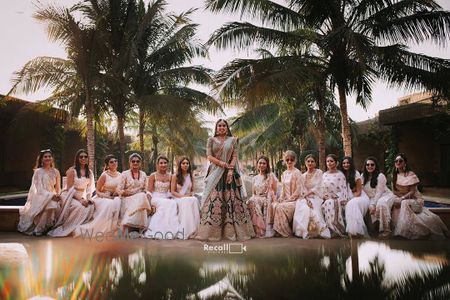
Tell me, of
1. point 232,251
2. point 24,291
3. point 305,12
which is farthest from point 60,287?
point 305,12

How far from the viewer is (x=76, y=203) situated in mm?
6117

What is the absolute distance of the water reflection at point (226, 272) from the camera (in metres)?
3.14

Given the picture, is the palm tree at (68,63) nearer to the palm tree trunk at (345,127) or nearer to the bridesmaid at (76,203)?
the bridesmaid at (76,203)

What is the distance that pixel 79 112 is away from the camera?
11.6m

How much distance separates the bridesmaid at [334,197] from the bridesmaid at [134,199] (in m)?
3.05

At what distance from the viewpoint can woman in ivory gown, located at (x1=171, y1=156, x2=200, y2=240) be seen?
5.77 metres

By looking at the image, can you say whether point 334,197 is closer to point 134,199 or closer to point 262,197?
point 262,197

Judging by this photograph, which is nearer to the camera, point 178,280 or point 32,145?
point 178,280

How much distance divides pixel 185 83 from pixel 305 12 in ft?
19.2

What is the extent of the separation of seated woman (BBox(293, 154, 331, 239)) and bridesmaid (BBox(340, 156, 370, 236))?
407 mm

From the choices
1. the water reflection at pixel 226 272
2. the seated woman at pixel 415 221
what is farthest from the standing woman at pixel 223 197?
the seated woman at pixel 415 221

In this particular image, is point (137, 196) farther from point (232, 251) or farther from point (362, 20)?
point (362, 20)

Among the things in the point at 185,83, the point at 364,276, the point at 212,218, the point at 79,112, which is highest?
the point at 185,83

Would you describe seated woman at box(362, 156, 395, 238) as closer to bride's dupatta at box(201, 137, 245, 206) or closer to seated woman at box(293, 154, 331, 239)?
seated woman at box(293, 154, 331, 239)
